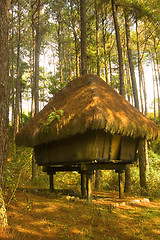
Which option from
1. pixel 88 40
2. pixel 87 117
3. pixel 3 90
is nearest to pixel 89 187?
pixel 87 117

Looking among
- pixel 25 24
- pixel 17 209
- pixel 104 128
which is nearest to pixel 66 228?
pixel 17 209

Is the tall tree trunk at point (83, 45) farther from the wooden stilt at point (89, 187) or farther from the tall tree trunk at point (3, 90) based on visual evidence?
the tall tree trunk at point (3, 90)

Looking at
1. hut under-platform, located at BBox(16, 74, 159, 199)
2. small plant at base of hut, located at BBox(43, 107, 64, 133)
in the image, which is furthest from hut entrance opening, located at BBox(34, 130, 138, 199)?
small plant at base of hut, located at BBox(43, 107, 64, 133)

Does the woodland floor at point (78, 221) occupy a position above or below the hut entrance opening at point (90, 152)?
below

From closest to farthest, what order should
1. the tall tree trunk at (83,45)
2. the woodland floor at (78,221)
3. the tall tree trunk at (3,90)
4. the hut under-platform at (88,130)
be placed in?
the woodland floor at (78,221)
the tall tree trunk at (3,90)
the hut under-platform at (88,130)
the tall tree trunk at (83,45)

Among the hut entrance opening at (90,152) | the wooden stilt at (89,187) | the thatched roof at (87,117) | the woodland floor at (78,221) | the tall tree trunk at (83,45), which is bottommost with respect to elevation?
the woodland floor at (78,221)

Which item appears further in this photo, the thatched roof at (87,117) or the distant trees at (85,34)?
the distant trees at (85,34)

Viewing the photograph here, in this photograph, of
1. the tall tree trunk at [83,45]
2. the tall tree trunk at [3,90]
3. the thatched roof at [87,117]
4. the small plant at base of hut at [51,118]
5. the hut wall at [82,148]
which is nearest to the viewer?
the tall tree trunk at [3,90]

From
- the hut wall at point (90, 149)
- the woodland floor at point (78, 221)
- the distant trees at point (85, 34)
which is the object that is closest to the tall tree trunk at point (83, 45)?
the distant trees at point (85, 34)

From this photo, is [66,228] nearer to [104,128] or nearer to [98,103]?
[104,128]

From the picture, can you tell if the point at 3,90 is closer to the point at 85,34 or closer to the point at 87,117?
the point at 87,117

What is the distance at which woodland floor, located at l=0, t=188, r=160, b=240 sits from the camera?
4.42 m

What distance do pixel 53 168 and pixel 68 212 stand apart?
3338 millimetres

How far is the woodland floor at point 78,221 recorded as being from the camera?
4.42 meters
